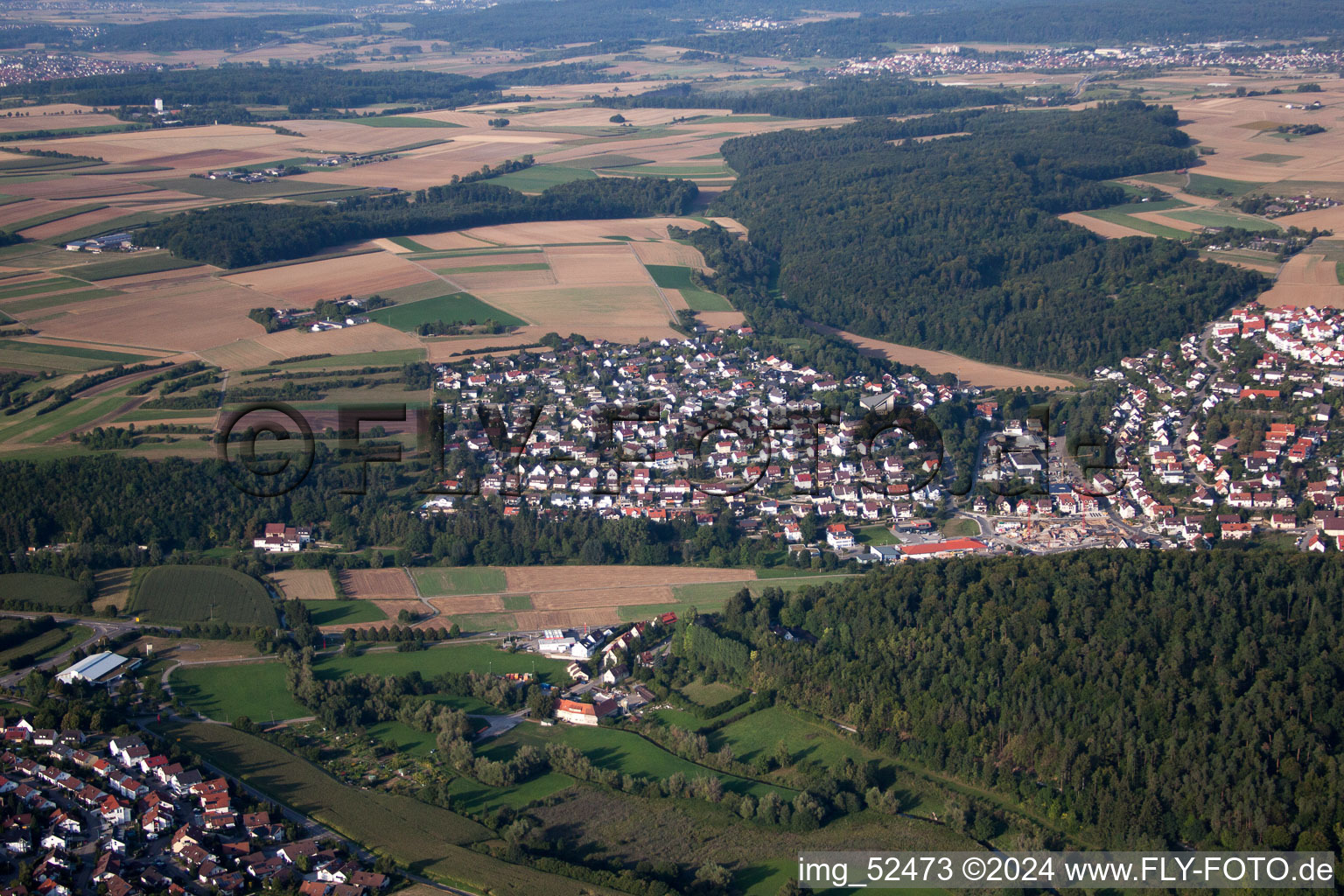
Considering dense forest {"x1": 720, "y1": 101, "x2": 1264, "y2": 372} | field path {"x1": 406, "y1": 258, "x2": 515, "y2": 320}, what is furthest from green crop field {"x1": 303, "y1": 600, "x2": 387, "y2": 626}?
dense forest {"x1": 720, "y1": 101, "x2": 1264, "y2": 372}

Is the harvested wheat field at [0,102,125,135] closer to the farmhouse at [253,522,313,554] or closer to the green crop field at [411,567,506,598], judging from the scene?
the farmhouse at [253,522,313,554]

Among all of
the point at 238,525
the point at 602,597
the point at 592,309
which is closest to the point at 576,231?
the point at 592,309

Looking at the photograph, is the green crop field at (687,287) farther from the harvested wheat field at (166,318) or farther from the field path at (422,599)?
the field path at (422,599)

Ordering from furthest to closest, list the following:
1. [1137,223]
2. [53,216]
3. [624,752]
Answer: [1137,223] → [53,216] → [624,752]

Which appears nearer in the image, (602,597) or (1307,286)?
(602,597)

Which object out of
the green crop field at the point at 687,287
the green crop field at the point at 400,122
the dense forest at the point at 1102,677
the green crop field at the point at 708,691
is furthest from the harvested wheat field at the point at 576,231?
the green crop field at the point at 708,691

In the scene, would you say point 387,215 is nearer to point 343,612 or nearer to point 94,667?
point 343,612

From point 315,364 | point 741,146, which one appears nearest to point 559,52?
point 741,146
